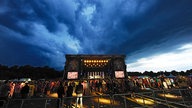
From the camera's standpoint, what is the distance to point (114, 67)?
72.3 ft

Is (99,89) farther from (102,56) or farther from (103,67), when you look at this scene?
(103,67)

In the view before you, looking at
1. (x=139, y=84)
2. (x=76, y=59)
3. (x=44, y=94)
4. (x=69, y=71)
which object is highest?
(x=76, y=59)

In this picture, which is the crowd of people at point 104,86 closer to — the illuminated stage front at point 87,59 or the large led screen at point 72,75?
the large led screen at point 72,75

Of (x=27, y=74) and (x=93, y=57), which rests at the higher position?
(x=93, y=57)

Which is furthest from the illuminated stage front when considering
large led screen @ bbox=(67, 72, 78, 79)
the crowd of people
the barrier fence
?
the barrier fence

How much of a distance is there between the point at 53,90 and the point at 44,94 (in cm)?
184

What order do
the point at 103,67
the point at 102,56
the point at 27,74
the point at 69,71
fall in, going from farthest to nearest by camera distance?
1. the point at 27,74
2. the point at 103,67
3. the point at 102,56
4. the point at 69,71

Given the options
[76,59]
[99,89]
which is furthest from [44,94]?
[76,59]

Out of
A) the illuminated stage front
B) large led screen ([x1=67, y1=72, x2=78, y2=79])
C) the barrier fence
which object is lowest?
the barrier fence

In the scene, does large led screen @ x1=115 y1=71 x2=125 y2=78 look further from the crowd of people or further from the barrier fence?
the barrier fence

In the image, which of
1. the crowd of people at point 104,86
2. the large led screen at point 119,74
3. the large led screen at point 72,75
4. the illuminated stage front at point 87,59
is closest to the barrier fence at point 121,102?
the crowd of people at point 104,86

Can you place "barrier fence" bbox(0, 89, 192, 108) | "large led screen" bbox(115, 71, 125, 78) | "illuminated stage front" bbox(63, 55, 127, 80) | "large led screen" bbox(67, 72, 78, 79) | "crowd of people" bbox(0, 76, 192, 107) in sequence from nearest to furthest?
"barrier fence" bbox(0, 89, 192, 108) < "crowd of people" bbox(0, 76, 192, 107) < "large led screen" bbox(67, 72, 78, 79) < "illuminated stage front" bbox(63, 55, 127, 80) < "large led screen" bbox(115, 71, 125, 78)

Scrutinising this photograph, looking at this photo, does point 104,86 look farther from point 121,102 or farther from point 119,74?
point 121,102

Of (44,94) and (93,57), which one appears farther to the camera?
(93,57)
